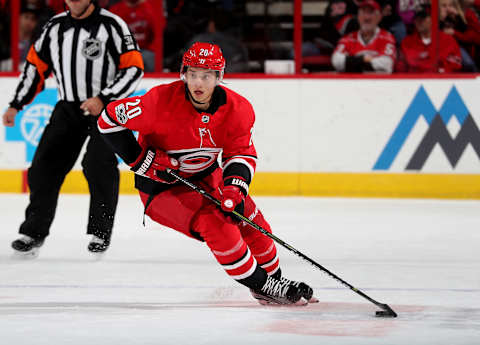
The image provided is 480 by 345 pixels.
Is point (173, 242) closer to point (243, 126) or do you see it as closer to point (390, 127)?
point (243, 126)

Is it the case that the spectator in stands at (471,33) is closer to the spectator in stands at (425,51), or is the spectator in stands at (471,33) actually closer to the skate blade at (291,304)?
the spectator in stands at (425,51)

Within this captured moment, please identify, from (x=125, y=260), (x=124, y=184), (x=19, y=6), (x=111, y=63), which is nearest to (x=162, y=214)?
(x=125, y=260)

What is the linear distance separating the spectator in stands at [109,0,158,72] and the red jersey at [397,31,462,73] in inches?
68.9

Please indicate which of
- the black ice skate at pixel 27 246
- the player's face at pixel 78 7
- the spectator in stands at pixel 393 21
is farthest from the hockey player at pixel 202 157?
the spectator in stands at pixel 393 21

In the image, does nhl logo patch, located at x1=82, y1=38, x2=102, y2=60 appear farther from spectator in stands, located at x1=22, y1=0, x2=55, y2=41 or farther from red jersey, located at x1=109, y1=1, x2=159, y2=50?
spectator in stands, located at x1=22, y1=0, x2=55, y2=41

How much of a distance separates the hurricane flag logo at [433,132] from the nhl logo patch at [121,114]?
3.64 m

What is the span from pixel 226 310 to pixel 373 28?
13.1 ft

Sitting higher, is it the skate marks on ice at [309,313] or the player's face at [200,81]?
the player's face at [200,81]

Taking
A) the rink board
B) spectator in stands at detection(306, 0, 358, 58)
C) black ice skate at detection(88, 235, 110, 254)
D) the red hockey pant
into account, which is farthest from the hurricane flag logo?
the red hockey pant

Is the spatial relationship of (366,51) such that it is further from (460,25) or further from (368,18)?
(460,25)

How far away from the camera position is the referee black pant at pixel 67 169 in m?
4.41

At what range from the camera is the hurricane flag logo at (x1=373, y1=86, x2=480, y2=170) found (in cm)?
659

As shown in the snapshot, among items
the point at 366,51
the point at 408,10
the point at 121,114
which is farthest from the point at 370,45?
the point at 121,114

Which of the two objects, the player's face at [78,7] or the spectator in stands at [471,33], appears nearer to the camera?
the player's face at [78,7]
